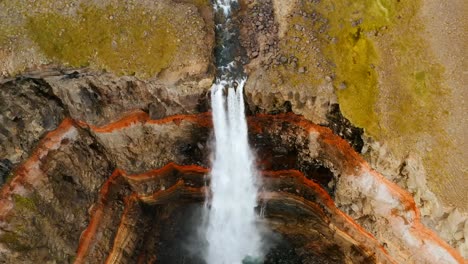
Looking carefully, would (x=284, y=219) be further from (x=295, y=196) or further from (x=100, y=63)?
(x=100, y=63)

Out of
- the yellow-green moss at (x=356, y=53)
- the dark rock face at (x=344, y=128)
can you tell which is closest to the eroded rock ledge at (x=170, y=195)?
the dark rock face at (x=344, y=128)

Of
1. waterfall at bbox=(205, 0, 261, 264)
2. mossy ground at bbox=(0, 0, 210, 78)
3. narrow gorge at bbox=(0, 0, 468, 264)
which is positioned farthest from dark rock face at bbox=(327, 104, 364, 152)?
mossy ground at bbox=(0, 0, 210, 78)

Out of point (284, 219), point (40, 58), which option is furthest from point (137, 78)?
point (284, 219)

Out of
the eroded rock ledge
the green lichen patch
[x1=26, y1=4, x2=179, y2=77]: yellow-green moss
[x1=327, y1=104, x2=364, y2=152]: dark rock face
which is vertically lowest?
the green lichen patch

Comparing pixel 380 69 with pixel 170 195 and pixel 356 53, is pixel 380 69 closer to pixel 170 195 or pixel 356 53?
pixel 356 53

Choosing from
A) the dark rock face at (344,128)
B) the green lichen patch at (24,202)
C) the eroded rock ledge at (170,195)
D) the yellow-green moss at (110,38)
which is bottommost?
the green lichen patch at (24,202)

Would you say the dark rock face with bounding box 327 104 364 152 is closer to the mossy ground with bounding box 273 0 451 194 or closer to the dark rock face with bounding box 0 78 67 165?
the mossy ground with bounding box 273 0 451 194

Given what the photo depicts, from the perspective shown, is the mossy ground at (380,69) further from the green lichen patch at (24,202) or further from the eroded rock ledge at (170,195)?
the green lichen patch at (24,202)
